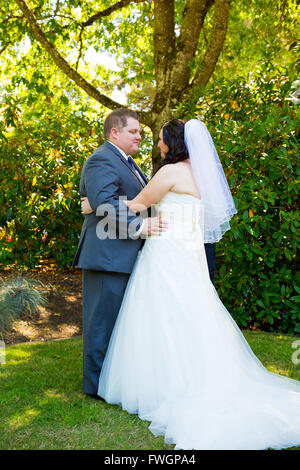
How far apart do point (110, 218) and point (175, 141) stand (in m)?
0.78

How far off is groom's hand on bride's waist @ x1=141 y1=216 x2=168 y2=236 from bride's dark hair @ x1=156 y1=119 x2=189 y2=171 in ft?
1.59

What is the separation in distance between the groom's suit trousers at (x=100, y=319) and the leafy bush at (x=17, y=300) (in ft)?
7.76

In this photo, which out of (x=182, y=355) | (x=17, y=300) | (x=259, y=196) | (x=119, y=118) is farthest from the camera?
(x=17, y=300)

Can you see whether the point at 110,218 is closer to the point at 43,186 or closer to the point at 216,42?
the point at 43,186

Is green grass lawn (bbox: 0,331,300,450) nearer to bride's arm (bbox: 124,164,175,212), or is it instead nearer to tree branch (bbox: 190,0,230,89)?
bride's arm (bbox: 124,164,175,212)

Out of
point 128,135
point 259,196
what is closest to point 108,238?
point 128,135

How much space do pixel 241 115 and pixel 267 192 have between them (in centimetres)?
121

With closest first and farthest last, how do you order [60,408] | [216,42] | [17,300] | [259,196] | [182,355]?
1. [182,355]
2. [60,408]
3. [259,196]
4. [17,300]
5. [216,42]

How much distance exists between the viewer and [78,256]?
3.88 meters

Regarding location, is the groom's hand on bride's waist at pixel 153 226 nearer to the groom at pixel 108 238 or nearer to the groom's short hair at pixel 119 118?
the groom at pixel 108 238

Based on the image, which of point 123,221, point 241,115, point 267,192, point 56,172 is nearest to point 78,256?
point 123,221

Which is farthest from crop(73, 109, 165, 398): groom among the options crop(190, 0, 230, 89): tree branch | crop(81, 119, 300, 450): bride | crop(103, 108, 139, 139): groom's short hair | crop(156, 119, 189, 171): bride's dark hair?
crop(190, 0, 230, 89): tree branch

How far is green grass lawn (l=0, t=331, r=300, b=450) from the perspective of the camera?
3016 millimetres

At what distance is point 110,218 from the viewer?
3562mm
